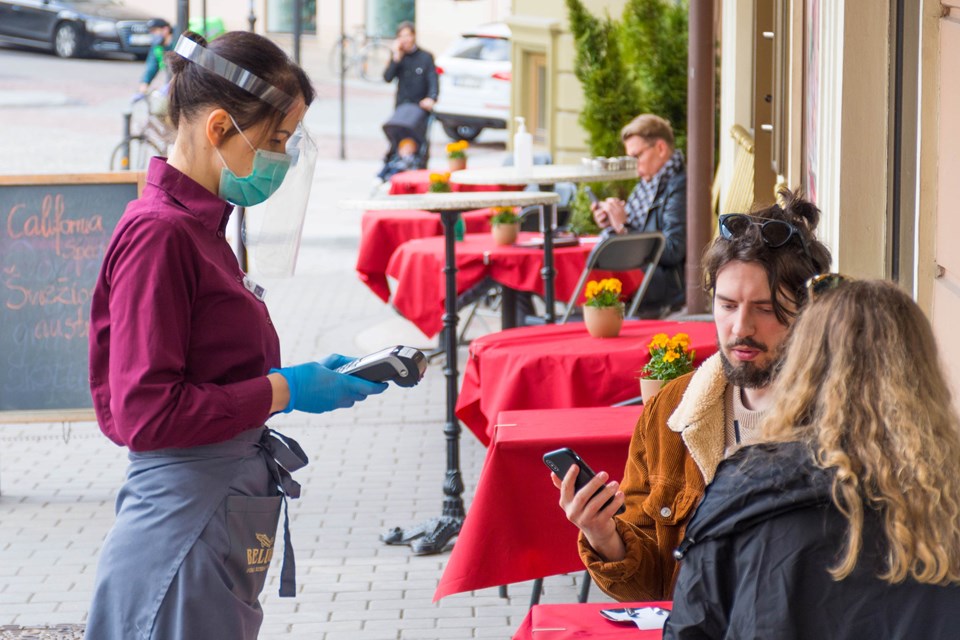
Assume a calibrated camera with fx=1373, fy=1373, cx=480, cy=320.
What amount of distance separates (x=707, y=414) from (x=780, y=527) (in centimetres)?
91

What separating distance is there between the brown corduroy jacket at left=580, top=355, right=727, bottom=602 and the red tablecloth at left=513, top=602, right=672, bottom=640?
0.10m

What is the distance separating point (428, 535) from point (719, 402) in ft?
9.82

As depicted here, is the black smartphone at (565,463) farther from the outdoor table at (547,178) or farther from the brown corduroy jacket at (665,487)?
the outdoor table at (547,178)

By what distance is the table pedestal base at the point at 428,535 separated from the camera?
551cm

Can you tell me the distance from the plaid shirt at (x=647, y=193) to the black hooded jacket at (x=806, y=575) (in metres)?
5.90

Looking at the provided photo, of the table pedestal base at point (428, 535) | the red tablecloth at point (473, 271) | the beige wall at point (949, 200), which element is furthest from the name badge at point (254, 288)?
the red tablecloth at point (473, 271)

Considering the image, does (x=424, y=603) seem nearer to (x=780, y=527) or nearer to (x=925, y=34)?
(x=925, y=34)

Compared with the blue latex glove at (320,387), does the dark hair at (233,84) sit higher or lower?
higher

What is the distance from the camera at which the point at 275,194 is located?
2852 millimetres

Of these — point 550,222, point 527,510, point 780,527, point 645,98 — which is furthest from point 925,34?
point 645,98

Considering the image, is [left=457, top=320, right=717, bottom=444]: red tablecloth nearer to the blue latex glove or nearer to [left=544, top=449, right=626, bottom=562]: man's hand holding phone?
the blue latex glove

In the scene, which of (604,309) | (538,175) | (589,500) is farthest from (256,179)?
(538,175)

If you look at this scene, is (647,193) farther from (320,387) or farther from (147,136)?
(147,136)

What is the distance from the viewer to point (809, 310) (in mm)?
2002
